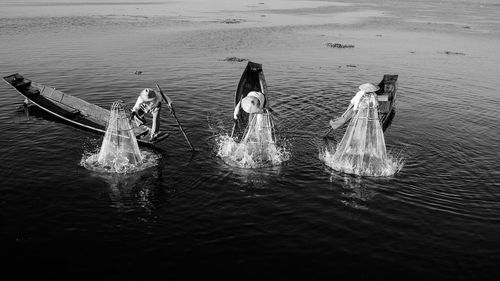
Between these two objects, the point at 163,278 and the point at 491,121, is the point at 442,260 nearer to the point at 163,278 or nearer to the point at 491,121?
the point at 163,278

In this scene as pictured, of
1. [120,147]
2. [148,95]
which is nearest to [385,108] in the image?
[148,95]

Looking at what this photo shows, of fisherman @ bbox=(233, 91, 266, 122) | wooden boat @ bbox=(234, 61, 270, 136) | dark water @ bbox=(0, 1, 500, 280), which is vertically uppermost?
wooden boat @ bbox=(234, 61, 270, 136)

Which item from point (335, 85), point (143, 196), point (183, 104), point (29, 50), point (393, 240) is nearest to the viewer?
point (393, 240)

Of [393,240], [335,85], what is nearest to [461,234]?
[393,240]

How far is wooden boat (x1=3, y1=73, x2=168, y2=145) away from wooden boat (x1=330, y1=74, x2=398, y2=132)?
32.3 ft

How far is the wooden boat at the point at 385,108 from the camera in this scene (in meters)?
19.4

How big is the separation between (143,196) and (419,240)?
9.32m

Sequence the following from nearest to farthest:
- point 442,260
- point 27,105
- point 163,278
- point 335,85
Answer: point 163,278
point 442,260
point 27,105
point 335,85

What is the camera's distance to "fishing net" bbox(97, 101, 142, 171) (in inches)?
613

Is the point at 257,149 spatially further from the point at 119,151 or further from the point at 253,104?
the point at 119,151

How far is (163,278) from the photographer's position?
9.88 m

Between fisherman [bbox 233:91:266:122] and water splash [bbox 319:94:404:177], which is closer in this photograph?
water splash [bbox 319:94:404:177]

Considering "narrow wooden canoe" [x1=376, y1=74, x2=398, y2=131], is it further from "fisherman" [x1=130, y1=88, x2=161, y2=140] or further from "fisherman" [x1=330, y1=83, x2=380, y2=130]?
"fisherman" [x1=130, y1=88, x2=161, y2=140]

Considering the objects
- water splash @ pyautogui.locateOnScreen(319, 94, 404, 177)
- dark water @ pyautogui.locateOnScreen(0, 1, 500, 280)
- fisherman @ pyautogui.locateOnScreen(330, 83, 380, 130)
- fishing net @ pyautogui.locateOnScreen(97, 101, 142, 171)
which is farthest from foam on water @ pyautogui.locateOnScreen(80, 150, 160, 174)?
fisherman @ pyautogui.locateOnScreen(330, 83, 380, 130)
